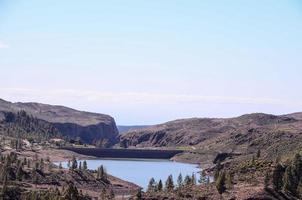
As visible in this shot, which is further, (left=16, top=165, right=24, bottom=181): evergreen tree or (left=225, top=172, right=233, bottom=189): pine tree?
(left=16, top=165, right=24, bottom=181): evergreen tree

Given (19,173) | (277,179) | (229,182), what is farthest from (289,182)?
(19,173)

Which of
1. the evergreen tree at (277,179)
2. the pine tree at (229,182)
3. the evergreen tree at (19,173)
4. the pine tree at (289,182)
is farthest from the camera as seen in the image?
the evergreen tree at (19,173)

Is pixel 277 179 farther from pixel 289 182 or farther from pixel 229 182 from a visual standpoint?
pixel 229 182

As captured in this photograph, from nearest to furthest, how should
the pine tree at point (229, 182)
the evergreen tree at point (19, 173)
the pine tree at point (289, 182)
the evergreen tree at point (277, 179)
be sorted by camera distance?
the evergreen tree at point (277, 179) → the pine tree at point (289, 182) → the pine tree at point (229, 182) → the evergreen tree at point (19, 173)

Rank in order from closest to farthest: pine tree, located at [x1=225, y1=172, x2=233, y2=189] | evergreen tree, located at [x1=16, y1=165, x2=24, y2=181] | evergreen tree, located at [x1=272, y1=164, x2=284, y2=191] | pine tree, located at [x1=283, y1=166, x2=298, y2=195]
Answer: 1. evergreen tree, located at [x1=272, y1=164, x2=284, y2=191]
2. pine tree, located at [x1=283, y1=166, x2=298, y2=195]
3. pine tree, located at [x1=225, y1=172, x2=233, y2=189]
4. evergreen tree, located at [x1=16, y1=165, x2=24, y2=181]

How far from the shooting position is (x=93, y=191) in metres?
151

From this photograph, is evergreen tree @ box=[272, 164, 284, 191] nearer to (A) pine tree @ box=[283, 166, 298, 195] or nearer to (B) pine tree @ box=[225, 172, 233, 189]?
(A) pine tree @ box=[283, 166, 298, 195]

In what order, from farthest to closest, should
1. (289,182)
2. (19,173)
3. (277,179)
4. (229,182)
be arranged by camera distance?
(19,173), (229,182), (289,182), (277,179)

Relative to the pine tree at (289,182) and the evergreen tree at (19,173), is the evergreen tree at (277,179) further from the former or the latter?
the evergreen tree at (19,173)

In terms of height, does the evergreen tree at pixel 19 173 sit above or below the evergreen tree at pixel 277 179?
below

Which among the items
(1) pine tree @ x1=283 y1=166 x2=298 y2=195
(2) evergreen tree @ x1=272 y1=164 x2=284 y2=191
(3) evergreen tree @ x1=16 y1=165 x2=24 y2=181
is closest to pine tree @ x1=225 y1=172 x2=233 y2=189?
(2) evergreen tree @ x1=272 y1=164 x2=284 y2=191

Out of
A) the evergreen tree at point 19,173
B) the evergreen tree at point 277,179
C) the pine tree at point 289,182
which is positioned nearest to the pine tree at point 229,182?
the evergreen tree at point 277,179

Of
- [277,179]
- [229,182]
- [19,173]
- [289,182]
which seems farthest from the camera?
[19,173]

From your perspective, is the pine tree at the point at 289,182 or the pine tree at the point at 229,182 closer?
the pine tree at the point at 289,182
